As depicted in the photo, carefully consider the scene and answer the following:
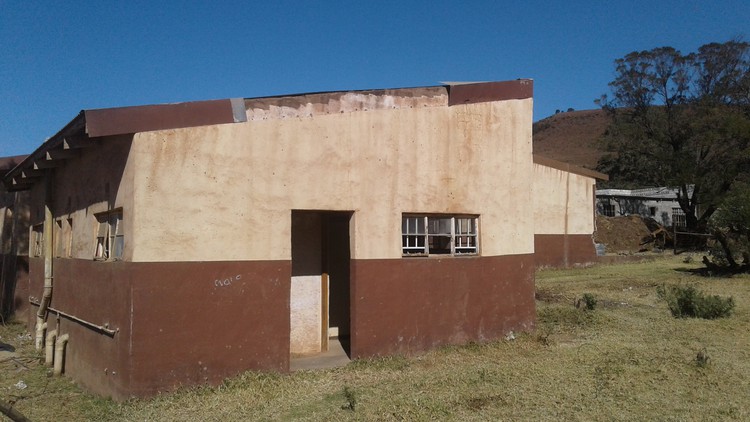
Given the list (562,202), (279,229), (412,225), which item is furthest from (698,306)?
(562,202)

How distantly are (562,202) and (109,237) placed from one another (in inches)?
766

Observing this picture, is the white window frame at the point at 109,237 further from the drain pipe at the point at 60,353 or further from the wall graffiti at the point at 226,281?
the drain pipe at the point at 60,353

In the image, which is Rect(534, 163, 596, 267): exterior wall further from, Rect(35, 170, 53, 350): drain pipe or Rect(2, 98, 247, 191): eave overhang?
Rect(2, 98, 247, 191): eave overhang

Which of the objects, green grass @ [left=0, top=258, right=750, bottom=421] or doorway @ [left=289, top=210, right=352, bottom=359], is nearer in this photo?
green grass @ [left=0, top=258, right=750, bottom=421]

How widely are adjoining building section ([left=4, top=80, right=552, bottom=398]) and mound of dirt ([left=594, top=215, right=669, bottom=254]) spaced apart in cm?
2103

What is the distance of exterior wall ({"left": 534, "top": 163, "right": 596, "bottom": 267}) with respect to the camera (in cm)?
2355

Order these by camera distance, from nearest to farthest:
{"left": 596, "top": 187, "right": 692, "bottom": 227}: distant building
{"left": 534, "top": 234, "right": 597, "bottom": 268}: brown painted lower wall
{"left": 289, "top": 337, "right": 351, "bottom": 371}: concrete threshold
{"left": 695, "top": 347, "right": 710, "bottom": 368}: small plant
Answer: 1. {"left": 695, "top": 347, "right": 710, "bottom": 368}: small plant
2. {"left": 289, "top": 337, "right": 351, "bottom": 371}: concrete threshold
3. {"left": 534, "top": 234, "right": 597, "bottom": 268}: brown painted lower wall
4. {"left": 596, "top": 187, "right": 692, "bottom": 227}: distant building

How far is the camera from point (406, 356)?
9.10 metres

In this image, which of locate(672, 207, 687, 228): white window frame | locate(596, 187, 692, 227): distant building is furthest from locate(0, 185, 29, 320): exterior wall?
locate(672, 207, 687, 228): white window frame

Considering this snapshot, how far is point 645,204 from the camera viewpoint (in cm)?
3650

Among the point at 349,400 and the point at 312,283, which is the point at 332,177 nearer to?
the point at 312,283

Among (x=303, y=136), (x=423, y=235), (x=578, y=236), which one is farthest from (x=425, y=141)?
(x=578, y=236)

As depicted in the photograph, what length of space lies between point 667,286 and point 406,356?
10707mm

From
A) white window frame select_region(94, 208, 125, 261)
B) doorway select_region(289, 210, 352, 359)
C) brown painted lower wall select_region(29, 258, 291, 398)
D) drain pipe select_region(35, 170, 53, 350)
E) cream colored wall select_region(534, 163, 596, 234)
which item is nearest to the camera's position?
brown painted lower wall select_region(29, 258, 291, 398)
